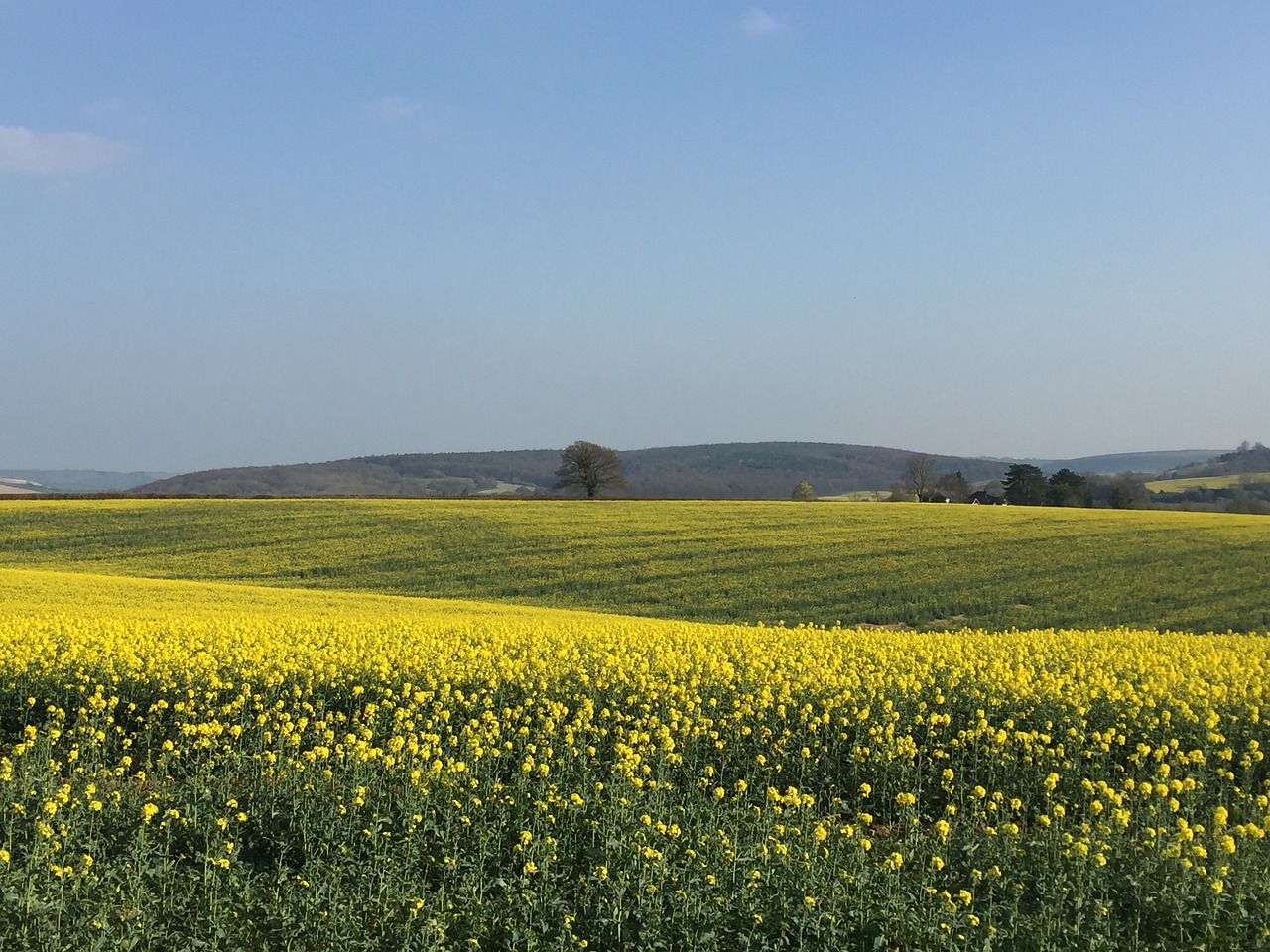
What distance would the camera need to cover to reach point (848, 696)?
1034cm

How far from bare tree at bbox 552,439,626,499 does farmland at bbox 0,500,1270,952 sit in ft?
149

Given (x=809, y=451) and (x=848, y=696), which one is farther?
(x=809, y=451)

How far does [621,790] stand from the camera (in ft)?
25.7

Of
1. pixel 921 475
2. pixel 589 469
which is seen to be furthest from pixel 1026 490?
pixel 589 469

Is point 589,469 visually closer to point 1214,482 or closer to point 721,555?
point 721,555

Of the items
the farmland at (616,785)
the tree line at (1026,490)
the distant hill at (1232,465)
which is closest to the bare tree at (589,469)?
the tree line at (1026,490)

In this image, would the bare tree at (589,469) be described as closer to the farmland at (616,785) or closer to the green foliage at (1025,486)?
the green foliage at (1025,486)

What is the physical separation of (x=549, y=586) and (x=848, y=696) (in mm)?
19236

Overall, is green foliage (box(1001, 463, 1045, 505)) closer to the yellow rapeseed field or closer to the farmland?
the farmland

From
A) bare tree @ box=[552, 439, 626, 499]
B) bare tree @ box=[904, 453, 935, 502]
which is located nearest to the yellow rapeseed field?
bare tree @ box=[552, 439, 626, 499]

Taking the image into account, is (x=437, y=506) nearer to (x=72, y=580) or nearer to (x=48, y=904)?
(x=72, y=580)

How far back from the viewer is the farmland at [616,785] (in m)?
6.02

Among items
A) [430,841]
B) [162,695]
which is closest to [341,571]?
[162,695]

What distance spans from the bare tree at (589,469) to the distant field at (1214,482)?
70.9m
